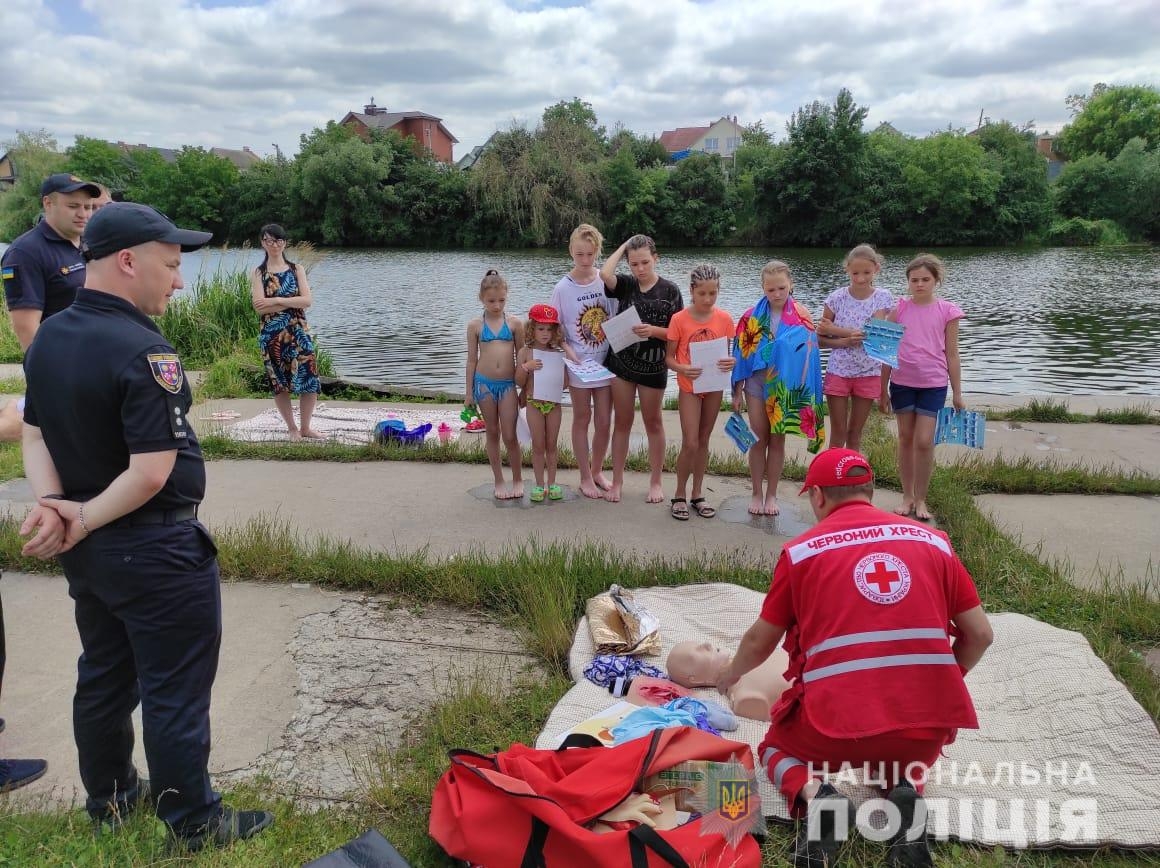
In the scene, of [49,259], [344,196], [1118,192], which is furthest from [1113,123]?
[49,259]

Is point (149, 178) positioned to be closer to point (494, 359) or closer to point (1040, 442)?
point (494, 359)

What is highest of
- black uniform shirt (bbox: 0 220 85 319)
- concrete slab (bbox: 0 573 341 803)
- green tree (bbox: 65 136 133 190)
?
green tree (bbox: 65 136 133 190)

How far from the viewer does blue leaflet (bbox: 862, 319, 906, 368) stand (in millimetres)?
5766

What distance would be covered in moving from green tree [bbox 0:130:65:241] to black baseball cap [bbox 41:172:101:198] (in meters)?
37.8

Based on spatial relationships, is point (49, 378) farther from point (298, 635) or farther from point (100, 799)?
point (298, 635)

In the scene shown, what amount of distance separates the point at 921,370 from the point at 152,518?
5.05m

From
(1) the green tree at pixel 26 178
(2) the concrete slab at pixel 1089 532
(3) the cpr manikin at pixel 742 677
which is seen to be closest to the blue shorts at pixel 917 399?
(2) the concrete slab at pixel 1089 532

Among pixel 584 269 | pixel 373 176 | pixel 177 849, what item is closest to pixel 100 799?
pixel 177 849

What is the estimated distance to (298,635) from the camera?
4.43m

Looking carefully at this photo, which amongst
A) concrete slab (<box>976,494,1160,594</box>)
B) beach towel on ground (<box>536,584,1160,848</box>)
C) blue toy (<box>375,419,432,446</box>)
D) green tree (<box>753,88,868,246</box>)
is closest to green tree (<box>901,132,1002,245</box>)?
green tree (<box>753,88,868,246</box>)

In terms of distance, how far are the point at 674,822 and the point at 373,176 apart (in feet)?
179

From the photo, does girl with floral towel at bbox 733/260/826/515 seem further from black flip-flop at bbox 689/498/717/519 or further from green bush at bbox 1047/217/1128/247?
green bush at bbox 1047/217/1128/247

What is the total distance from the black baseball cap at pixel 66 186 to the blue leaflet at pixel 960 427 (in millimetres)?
5716

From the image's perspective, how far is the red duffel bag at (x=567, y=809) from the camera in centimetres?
256
